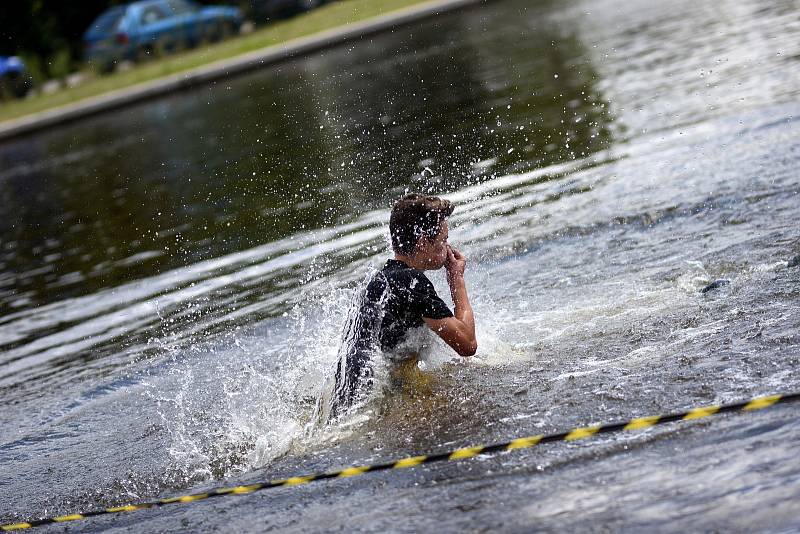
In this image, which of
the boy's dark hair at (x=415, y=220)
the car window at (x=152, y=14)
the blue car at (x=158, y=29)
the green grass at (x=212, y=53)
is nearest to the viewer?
the boy's dark hair at (x=415, y=220)

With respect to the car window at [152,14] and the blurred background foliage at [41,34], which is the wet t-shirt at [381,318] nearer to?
the car window at [152,14]

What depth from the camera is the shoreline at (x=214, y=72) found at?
2778cm

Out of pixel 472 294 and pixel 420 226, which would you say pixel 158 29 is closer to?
pixel 472 294

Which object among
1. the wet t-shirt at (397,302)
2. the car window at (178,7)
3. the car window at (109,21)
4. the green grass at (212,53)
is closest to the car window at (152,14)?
the car window at (178,7)

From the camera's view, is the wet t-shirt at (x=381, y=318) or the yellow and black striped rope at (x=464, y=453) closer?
the yellow and black striped rope at (x=464, y=453)

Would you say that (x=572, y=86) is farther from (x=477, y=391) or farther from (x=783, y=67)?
(x=477, y=391)

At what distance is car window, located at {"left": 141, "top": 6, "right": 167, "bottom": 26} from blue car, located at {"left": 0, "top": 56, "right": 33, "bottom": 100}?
4.22 m

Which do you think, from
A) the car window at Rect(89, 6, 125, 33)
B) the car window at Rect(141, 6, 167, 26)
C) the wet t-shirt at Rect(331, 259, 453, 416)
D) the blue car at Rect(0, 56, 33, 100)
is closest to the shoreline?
the blue car at Rect(0, 56, 33, 100)

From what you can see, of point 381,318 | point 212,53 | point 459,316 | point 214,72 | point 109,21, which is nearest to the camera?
point 381,318

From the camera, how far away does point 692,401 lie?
5918 mm

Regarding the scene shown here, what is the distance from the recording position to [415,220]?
20.9 feet

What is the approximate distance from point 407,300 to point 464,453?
0.99 meters

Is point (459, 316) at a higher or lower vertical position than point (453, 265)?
lower

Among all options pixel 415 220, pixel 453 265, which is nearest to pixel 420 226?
pixel 415 220
